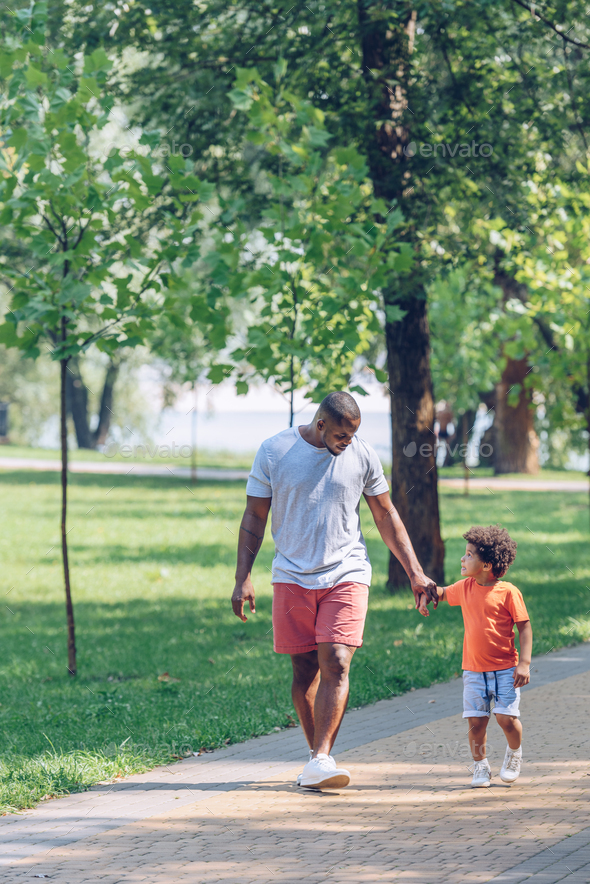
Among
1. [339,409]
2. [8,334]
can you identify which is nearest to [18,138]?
[8,334]

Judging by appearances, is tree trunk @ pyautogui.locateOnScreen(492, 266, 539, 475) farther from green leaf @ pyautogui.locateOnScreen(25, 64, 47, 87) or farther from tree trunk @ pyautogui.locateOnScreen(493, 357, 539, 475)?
green leaf @ pyautogui.locateOnScreen(25, 64, 47, 87)

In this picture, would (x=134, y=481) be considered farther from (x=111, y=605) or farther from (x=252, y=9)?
(x=252, y=9)

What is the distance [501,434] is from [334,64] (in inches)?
870

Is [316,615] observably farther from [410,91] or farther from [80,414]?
[80,414]

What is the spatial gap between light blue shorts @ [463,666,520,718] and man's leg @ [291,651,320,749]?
78cm

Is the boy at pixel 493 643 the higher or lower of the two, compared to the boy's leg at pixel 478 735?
higher

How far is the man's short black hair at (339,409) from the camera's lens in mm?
4727

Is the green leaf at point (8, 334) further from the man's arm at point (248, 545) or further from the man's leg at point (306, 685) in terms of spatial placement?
the man's leg at point (306, 685)

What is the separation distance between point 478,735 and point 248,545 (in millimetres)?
1461

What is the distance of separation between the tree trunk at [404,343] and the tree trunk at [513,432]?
19.3 metres

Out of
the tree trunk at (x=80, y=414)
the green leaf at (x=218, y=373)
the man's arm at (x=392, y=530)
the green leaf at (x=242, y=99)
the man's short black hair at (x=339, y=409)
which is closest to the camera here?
the man's short black hair at (x=339, y=409)

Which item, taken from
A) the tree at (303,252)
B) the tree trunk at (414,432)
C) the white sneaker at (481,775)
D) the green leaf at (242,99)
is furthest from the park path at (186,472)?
the white sneaker at (481,775)

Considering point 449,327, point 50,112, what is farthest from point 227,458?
point 50,112

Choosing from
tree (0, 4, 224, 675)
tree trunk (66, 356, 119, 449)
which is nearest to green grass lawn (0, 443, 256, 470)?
tree trunk (66, 356, 119, 449)
